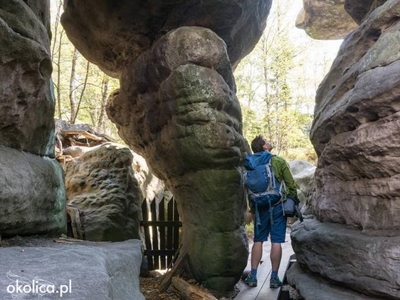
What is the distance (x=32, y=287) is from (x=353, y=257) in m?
3.27

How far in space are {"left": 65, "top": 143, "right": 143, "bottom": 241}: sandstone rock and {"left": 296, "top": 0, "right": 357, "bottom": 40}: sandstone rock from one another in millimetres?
7138

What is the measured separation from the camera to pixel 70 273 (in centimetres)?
202

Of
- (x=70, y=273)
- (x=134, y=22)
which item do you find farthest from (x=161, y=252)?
(x=70, y=273)

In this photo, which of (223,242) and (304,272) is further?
(223,242)

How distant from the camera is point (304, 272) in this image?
4.92m

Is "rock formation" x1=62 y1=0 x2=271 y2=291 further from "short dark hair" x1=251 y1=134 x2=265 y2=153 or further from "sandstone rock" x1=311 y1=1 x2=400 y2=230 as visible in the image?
"sandstone rock" x1=311 y1=1 x2=400 y2=230

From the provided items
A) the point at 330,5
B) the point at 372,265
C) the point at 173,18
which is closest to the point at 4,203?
the point at 372,265

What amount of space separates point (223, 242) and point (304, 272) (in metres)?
1.81

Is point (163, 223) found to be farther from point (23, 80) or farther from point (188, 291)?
point (23, 80)

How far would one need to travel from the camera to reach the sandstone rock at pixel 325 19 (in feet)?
35.9

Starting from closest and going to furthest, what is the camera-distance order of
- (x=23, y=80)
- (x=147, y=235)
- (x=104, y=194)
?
(x=23, y=80) < (x=104, y=194) < (x=147, y=235)

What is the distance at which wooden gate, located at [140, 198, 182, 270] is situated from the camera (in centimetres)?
891

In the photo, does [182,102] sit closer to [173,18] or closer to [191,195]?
[191,195]

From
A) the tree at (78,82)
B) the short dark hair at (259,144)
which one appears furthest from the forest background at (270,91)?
the short dark hair at (259,144)
